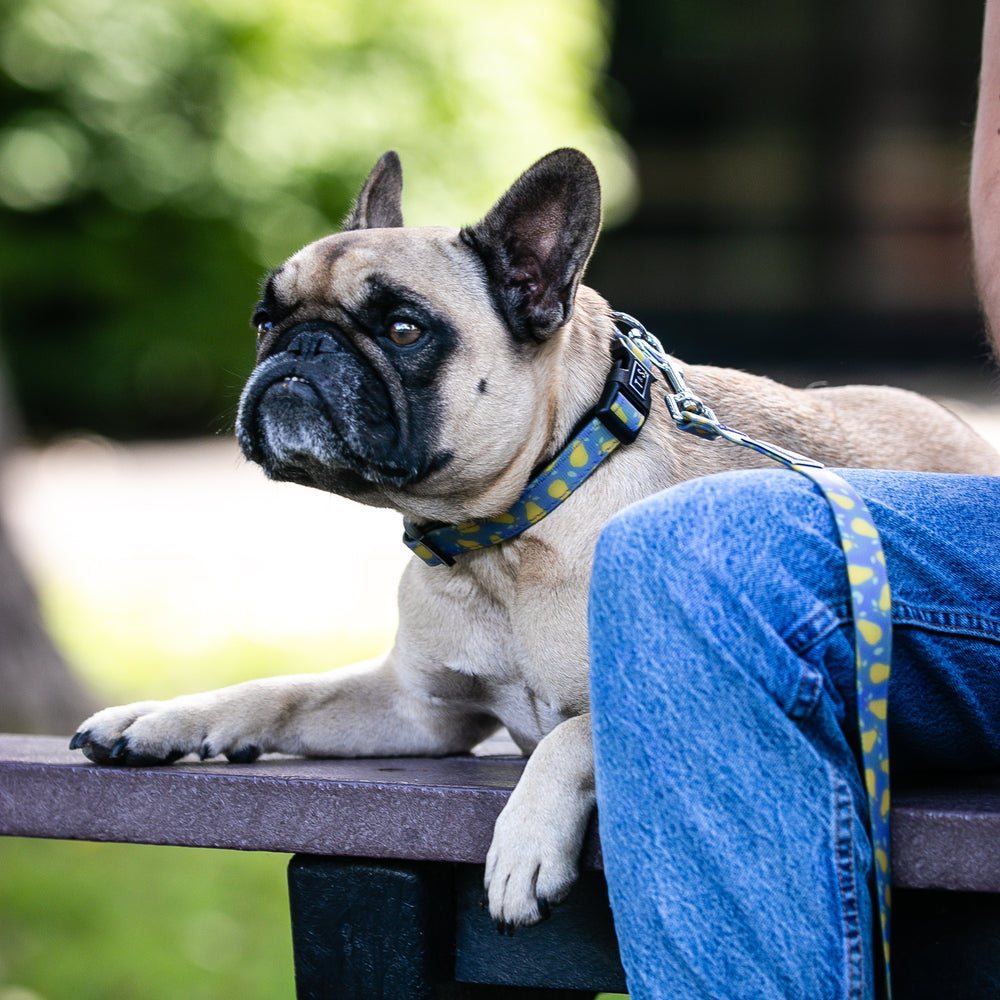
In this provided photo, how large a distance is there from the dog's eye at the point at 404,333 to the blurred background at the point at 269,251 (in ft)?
1.71

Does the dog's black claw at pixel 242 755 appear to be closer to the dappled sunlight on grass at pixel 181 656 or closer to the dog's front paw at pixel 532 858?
the dog's front paw at pixel 532 858

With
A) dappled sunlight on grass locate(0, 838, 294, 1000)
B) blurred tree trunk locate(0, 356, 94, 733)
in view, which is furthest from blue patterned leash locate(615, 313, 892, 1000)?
blurred tree trunk locate(0, 356, 94, 733)

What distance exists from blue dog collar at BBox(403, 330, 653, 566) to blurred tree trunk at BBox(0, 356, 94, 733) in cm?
306

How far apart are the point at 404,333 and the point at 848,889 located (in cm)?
125

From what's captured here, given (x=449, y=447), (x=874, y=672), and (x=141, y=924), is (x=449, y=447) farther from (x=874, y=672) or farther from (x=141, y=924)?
(x=141, y=924)

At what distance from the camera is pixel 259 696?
8.31 feet

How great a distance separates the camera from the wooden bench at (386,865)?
1.93m

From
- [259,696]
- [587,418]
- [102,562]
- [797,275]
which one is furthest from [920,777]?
[797,275]

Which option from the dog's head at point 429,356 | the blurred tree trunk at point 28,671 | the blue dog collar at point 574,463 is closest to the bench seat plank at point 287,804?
the blue dog collar at point 574,463

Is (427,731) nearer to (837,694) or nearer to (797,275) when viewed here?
(837,694)

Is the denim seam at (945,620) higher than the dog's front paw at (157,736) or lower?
higher

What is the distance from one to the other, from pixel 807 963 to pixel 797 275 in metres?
19.5

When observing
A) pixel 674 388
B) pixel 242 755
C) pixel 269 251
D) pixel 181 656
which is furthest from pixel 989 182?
pixel 269 251

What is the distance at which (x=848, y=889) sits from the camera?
1.58 meters
